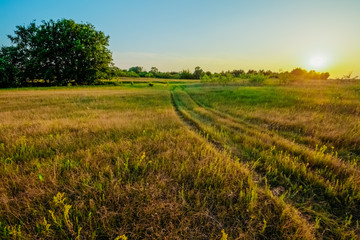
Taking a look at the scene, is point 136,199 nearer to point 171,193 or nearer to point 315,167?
point 171,193

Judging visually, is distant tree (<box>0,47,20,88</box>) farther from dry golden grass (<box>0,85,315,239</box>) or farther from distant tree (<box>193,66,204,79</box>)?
distant tree (<box>193,66,204,79</box>)

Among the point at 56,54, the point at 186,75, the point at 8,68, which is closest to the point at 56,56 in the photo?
the point at 56,54

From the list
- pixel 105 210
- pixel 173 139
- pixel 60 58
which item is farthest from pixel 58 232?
pixel 60 58

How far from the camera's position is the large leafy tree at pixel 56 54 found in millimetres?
36906

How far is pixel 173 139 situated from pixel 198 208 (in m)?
2.90

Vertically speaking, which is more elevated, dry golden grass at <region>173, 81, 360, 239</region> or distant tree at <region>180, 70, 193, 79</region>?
distant tree at <region>180, 70, 193, 79</region>

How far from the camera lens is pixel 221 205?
229 centimetres

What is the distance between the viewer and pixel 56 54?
38.8 metres

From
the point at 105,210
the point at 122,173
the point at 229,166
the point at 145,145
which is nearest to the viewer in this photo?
the point at 105,210

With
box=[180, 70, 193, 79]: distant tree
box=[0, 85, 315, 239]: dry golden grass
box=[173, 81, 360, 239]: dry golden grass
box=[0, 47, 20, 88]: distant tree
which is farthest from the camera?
box=[180, 70, 193, 79]: distant tree

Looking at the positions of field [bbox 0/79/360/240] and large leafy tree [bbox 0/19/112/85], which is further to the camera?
large leafy tree [bbox 0/19/112/85]

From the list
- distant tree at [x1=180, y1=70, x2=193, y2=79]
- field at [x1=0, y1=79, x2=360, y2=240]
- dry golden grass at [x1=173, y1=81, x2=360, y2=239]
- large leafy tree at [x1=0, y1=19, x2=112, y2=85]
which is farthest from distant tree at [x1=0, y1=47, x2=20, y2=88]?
distant tree at [x1=180, y1=70, x2=193, y2=79]

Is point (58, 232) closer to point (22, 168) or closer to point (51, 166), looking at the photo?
point (51, 166)

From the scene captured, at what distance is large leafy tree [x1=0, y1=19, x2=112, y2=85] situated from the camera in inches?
1453
